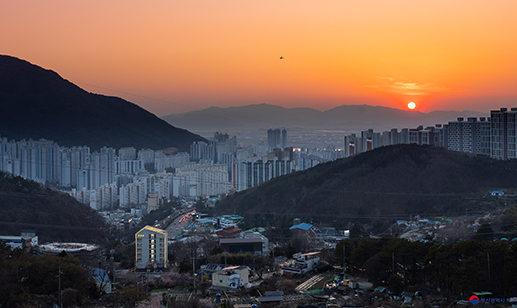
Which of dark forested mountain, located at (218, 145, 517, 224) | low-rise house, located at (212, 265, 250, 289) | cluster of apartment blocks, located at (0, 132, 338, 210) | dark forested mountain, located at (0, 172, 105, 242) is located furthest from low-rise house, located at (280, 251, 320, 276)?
cluster of apartment blocks, located at (0, 132, 338, 210)

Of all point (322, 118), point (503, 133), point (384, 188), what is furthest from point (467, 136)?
point (322, 118)

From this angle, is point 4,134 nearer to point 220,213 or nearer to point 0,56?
point 0,56

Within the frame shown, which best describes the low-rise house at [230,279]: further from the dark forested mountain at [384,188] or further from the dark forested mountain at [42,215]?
the dark forested mountain at [384,188]

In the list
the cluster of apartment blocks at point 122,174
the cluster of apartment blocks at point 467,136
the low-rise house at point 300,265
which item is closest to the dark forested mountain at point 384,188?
the cluster of apartment blocks at point 467,136

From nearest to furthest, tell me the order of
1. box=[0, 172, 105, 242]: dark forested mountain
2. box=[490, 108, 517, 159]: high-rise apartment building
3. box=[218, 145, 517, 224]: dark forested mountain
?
box=[0, 172, 105, 242]: dark forested mountain
box=[218, 145, 517, 224]: dark forested mountain
box=[490, 108, 517, 159]: high-rise apartment building

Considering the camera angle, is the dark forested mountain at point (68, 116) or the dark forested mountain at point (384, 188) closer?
the dark forested mountain at point (384, 188)

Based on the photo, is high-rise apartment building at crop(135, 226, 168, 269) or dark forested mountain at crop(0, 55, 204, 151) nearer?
high-rise apartment building at crop(135, 226, 168, 269)

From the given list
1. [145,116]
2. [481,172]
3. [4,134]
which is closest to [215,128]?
[145,116]

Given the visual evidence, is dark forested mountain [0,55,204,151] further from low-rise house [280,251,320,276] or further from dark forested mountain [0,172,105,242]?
low-rise house [280,251,320,276]
